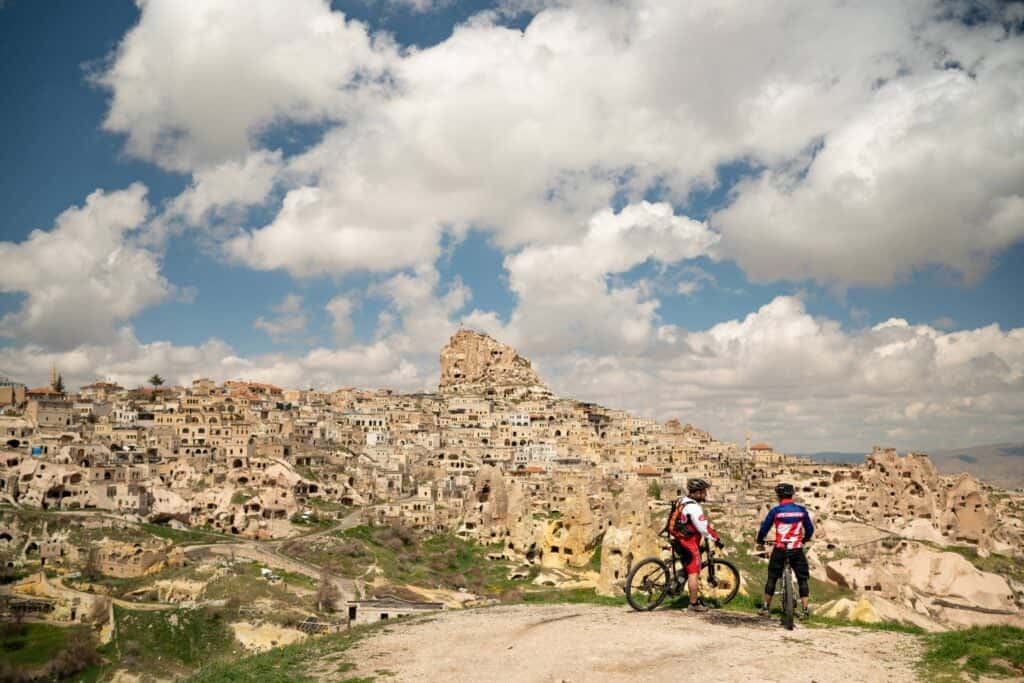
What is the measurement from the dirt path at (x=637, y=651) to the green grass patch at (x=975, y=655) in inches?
13.1

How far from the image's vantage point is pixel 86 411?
107125 millimetres

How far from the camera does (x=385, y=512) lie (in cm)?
7731

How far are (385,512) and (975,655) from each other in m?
71.2

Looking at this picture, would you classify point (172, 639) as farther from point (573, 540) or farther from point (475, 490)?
A: point (475, 490)

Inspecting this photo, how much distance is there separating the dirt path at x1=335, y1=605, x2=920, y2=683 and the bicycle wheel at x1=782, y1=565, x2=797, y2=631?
0.22 metres

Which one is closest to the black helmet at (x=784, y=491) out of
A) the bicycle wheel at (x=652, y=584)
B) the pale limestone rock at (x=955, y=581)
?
the bicycle wheel at (x=652, y=584)

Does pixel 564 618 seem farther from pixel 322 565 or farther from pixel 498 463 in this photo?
pixel 498 463

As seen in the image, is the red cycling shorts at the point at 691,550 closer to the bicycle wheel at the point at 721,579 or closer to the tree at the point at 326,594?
the bicycle wheel at the point at 721,579

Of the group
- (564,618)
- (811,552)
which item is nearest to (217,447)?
(811,552)

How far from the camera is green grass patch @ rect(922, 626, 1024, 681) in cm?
1028

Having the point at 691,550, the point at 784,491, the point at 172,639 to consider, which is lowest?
the point at 172,639

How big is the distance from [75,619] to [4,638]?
3.86 meters

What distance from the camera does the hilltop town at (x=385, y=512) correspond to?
49.6m

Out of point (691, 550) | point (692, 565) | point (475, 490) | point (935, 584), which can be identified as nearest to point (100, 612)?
point (475, 490)
